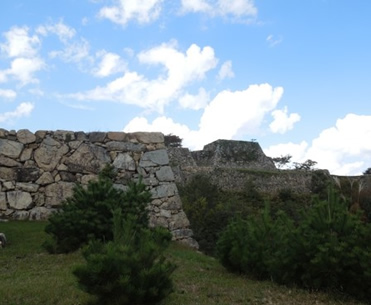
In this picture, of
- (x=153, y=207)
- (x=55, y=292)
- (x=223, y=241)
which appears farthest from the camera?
(x=153, y=207)

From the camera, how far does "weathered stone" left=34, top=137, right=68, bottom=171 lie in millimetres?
11586

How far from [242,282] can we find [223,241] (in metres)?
1.01

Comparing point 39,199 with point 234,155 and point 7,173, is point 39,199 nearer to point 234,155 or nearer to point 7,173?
point 7,173

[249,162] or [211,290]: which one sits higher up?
[249,162]

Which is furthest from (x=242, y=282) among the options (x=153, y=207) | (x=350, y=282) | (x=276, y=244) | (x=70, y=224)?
(x=153, y=207)

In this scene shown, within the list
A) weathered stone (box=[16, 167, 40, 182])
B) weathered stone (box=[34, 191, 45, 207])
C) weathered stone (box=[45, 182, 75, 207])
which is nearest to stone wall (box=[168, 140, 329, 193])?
weathered stone (box=[45, 182, 75, 207])

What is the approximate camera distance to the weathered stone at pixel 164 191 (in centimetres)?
1177

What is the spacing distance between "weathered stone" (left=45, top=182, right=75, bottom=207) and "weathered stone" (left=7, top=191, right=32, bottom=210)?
1.47ft

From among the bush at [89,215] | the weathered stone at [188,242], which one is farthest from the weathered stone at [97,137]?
the bush at [89,215]

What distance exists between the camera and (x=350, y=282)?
5551mm

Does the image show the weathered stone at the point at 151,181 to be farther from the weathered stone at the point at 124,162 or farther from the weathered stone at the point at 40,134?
the weathered stone at the point at 40,134

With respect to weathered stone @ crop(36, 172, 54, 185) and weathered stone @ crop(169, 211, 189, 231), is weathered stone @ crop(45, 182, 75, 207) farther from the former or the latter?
weathered stone @ crop(169, 211, 189, 231)

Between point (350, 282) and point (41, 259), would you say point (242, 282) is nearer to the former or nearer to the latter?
point (350, 282)

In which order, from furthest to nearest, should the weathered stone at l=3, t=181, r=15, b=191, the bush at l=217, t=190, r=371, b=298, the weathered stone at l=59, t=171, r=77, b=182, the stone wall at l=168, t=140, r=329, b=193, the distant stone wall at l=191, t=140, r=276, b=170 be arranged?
the distant stone wall at l=191, t=140, r=276, b=170 < the stone wall at l=168, t=140, r=329, b=193 < the weathered stone at l=59, t=171, r=77, b=182 < the weathered stone at l=3, t=181, r=15, b=191 < the bush at l=217, t=190, r=371, b=298
